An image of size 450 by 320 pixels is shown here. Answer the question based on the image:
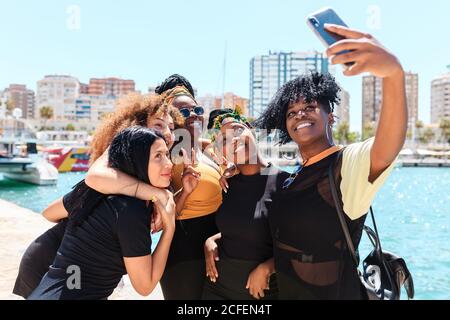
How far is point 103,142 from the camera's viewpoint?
238 centimetres

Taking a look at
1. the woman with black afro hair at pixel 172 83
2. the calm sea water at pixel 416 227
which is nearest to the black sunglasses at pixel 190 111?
the woman with black afro hair at pixel 172 83

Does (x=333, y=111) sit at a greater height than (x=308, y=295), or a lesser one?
greater

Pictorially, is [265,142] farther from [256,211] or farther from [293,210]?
[293,210]

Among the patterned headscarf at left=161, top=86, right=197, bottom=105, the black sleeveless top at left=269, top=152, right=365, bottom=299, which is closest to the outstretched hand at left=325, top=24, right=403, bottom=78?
the black sleeveless top at left=269, top=152, right=365, bottom=299

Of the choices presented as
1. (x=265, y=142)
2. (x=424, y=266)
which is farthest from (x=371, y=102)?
(x=265, y=142)

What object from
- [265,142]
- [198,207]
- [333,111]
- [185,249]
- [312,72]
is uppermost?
[312,72]

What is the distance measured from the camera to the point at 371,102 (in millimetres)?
117250

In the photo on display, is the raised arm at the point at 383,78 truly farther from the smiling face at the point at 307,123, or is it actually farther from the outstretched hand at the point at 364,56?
the smiling face at the point at 307,123

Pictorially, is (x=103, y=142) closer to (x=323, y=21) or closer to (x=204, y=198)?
(x=204, y=198)

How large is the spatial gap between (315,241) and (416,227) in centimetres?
1645

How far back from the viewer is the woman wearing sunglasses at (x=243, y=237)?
7.39ft
